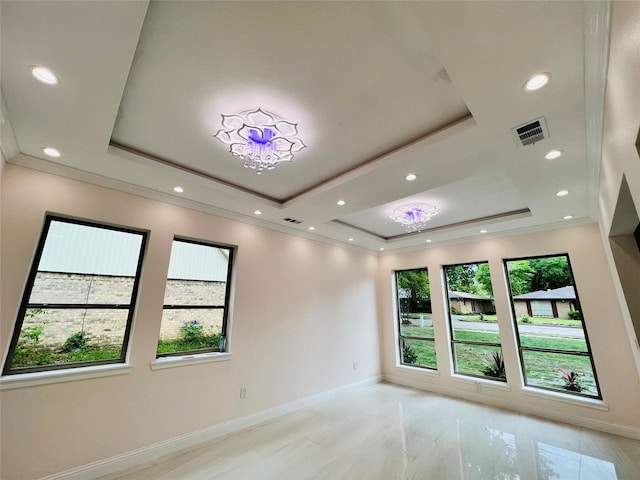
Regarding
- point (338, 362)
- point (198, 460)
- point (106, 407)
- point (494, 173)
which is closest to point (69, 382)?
point (106, 407)

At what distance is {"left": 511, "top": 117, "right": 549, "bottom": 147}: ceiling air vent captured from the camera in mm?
1909

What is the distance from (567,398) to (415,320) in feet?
8.35

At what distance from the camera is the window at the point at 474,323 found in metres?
4.73

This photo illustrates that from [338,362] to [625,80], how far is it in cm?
496

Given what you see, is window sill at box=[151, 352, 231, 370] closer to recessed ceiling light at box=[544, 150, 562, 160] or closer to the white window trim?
the white window trim

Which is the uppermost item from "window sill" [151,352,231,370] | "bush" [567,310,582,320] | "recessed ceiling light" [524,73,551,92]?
"recessed ceiling light" [524,73,551,92]

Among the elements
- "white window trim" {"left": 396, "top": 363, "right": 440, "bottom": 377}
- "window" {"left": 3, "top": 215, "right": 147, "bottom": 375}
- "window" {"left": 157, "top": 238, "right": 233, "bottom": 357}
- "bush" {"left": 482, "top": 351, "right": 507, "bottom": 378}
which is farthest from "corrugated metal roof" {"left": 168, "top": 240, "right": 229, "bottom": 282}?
"bush" {"left": 482, "top": 351, "right": 507, "bottom": 378}

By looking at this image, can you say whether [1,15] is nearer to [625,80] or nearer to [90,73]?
[90,73]

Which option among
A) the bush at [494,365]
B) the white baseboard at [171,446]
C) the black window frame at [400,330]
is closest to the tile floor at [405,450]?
the white baseboard at [171,446]

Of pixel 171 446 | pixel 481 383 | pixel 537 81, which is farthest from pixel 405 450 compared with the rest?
pixel 537 81

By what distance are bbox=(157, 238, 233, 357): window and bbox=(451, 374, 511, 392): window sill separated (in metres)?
4.25

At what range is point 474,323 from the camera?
16.4ft

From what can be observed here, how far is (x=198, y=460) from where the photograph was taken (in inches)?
108

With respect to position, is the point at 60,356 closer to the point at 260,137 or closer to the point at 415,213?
the point at 260,137
